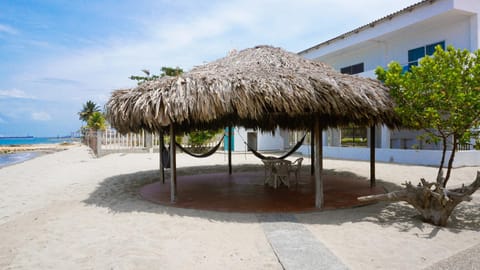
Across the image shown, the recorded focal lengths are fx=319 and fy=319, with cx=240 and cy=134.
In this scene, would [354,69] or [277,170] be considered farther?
[354,69]

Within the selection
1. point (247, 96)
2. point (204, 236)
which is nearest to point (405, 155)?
point (247, 96)

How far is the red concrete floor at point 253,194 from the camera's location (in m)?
5.15

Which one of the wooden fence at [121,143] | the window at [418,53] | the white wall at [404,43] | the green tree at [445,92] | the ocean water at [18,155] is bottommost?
the ocean water at [18,155]

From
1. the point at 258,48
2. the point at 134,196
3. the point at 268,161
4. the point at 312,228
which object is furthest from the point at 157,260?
the point at 258,48

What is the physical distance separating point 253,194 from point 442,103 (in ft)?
11.3

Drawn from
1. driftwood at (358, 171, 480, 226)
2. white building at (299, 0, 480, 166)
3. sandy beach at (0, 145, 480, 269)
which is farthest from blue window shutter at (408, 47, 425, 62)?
driftwood at (358, 171, 480, 226)

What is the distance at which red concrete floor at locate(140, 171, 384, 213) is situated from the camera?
5.15m

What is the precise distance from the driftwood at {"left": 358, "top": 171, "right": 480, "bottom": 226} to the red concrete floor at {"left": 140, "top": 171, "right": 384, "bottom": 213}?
1.00m

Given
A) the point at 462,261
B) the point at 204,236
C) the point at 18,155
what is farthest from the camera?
the point at 18,155

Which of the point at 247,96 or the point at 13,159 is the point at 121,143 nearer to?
the point at 13,159

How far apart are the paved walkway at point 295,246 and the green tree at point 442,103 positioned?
113 centimetres

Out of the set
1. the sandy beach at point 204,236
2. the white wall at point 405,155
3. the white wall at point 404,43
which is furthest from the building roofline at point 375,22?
the sandy beach at point 204,236

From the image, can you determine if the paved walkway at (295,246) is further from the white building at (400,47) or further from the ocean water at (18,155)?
the ocean water at (18,155)

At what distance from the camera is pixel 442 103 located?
4.20 meters
